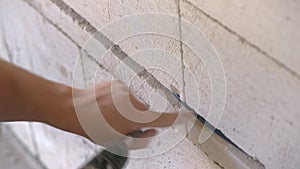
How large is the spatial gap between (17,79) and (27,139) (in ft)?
3.93

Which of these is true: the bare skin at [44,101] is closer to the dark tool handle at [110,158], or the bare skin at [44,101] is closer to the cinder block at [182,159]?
the dark tool handle at [110,158]

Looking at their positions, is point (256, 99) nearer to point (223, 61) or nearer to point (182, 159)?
point (223, 61)

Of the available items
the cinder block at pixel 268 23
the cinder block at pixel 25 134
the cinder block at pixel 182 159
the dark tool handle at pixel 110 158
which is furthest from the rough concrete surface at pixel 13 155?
the cinder block at pixel 268 23

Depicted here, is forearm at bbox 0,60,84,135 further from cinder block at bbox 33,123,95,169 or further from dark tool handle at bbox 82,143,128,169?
cinder block at bbox 33,123,95,169

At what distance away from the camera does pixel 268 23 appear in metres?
0.93

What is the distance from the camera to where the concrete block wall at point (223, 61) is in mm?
948

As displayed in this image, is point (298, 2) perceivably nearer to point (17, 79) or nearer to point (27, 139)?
point (17, 79)

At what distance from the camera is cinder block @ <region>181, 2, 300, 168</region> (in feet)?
3.22

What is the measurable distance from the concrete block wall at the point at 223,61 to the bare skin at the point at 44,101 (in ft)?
0.55

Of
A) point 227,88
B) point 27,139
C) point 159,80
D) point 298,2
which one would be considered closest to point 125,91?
point 159,80

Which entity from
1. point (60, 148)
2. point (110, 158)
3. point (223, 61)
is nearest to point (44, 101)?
point (110, 158)

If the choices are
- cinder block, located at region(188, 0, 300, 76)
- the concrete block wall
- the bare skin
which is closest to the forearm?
the bare skin

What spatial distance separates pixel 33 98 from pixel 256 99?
48 cm

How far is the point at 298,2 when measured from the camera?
0.86 m
